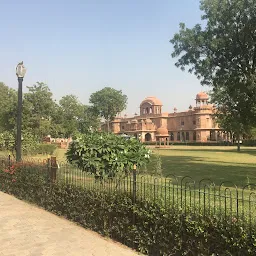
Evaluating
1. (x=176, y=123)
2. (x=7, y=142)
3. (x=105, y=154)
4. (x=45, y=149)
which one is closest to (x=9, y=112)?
(x=45, y=149)

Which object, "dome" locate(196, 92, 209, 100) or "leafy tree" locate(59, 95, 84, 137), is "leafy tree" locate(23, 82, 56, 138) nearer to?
"leafy tree" locate(59, 95, 84, 137)

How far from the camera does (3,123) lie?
35.4 metres

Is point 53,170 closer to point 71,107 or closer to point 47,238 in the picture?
point 47,238

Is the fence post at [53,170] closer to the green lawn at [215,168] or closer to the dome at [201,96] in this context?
the green lawn at [215,168]

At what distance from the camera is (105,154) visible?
748 cm

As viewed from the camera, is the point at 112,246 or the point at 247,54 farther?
the point at 247,54

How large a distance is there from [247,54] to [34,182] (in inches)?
453

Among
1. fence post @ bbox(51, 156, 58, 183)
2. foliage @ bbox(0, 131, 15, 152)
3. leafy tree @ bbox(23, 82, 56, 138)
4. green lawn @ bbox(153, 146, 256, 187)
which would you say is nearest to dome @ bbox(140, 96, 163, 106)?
leafy tree @ bbox(23, 82, 56, 138)

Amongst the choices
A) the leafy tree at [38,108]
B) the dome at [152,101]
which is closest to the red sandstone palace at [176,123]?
the dome at [152,101]

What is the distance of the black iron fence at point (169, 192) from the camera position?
133 inches

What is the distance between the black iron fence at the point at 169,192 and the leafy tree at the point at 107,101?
61.6 meters

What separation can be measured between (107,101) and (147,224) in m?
65.4

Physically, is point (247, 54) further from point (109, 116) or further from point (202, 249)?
point (109, 116)

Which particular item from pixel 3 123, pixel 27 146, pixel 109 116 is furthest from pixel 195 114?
pixel 27 146
